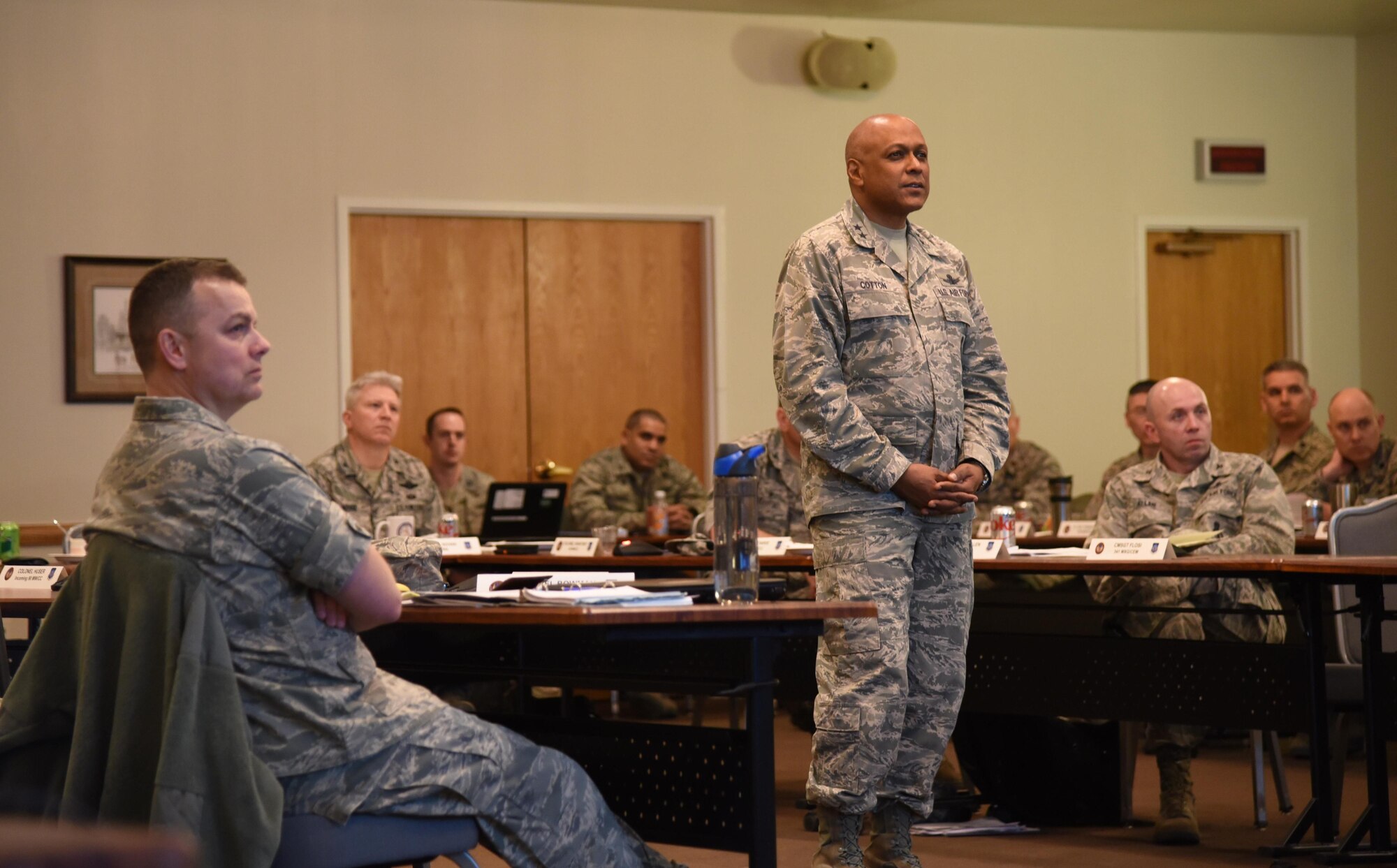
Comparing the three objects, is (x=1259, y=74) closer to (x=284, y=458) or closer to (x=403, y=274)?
(x=403, y=274)

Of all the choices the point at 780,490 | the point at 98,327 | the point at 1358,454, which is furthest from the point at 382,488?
the point at 1358,454

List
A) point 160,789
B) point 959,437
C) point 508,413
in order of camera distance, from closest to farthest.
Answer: point 160,789, point 959,437, point 508,413

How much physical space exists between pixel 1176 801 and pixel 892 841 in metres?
1.20

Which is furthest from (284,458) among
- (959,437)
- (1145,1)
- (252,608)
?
(1145,1)

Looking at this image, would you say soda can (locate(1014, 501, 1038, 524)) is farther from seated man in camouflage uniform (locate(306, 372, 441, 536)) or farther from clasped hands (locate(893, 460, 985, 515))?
clasped hands (locate(893, 460, 985, 515))

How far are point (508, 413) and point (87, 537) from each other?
5533 mm

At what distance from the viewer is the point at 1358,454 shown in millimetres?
6121

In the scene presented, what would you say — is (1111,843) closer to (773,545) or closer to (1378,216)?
(773,545)

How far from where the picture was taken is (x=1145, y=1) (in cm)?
770

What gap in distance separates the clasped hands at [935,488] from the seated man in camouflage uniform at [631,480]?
3946mm

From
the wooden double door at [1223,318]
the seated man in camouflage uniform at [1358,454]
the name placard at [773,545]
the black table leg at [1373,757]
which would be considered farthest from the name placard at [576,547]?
the wooden double door at [1223,318]

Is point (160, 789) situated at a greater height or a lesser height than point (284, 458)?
lesser

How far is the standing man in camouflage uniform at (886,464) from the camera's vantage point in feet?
10.2

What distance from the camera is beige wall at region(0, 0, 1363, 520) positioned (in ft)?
22.5
